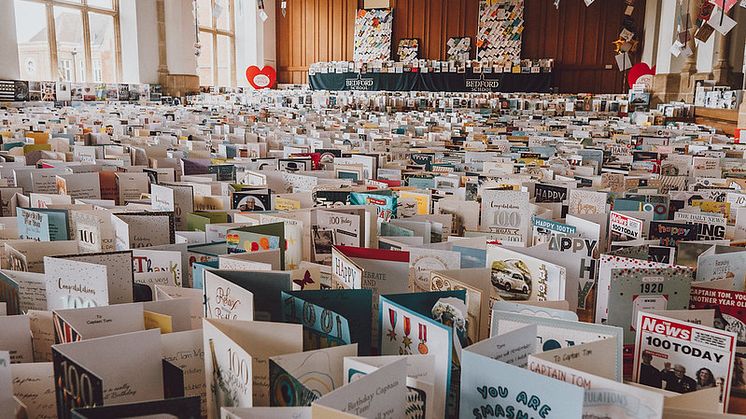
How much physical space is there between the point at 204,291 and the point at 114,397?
460 mm

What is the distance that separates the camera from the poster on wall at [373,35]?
20812 mm

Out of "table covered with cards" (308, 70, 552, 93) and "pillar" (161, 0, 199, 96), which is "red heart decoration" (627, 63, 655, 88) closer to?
"table covered with cards" (308, 70, 552, 93)

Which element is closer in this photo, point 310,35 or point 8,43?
point 8,43

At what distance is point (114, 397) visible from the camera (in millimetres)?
1366

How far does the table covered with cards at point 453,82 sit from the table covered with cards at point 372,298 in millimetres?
14398

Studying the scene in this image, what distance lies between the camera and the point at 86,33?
15.2 metres

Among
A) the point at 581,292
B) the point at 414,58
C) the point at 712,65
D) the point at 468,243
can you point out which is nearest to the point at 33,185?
the point at 468,243

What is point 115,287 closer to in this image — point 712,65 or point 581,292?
point 581,292

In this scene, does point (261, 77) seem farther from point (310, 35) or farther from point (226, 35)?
point (310, 35)

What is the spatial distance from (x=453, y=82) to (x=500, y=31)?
250cm

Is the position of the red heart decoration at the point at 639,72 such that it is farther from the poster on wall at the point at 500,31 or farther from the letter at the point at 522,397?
the letter at the point at 522,397

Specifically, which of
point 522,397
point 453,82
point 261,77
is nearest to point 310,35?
point 261,77

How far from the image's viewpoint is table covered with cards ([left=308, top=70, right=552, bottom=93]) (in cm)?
1805

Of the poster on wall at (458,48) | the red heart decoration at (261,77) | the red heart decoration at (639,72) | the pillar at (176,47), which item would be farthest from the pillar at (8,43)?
the red heart decoration at (639,72)
